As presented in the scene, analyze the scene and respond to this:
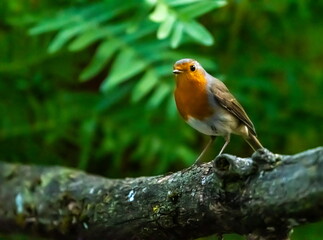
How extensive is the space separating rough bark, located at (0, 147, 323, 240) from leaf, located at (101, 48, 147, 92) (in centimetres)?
35

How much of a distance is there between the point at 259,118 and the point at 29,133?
979 mm

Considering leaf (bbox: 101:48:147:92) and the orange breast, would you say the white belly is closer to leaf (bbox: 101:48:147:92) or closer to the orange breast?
the orange breast

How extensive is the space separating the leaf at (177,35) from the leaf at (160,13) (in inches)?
2.1

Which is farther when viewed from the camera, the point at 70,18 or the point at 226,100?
the point at 70,18

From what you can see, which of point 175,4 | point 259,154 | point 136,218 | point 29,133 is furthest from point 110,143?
point 259,154

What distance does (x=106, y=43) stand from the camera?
9.28 feet

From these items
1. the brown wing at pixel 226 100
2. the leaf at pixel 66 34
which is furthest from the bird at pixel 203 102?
the leaf at pixel 66 34

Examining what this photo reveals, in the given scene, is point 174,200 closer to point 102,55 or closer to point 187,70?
point 187,70

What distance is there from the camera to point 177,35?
8.13 feet

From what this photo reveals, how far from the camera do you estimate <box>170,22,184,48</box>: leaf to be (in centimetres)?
246

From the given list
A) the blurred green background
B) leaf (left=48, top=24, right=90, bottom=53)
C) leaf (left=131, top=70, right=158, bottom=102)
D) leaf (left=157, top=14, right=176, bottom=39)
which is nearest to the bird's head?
leaf (left=157, top=14, right=176, bottom=39)

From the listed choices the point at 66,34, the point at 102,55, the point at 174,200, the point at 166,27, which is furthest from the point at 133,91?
the point at 174,200

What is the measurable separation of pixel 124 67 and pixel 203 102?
0.39 m

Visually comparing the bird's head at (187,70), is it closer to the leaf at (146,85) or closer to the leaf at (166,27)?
the leaf at (166,27)
